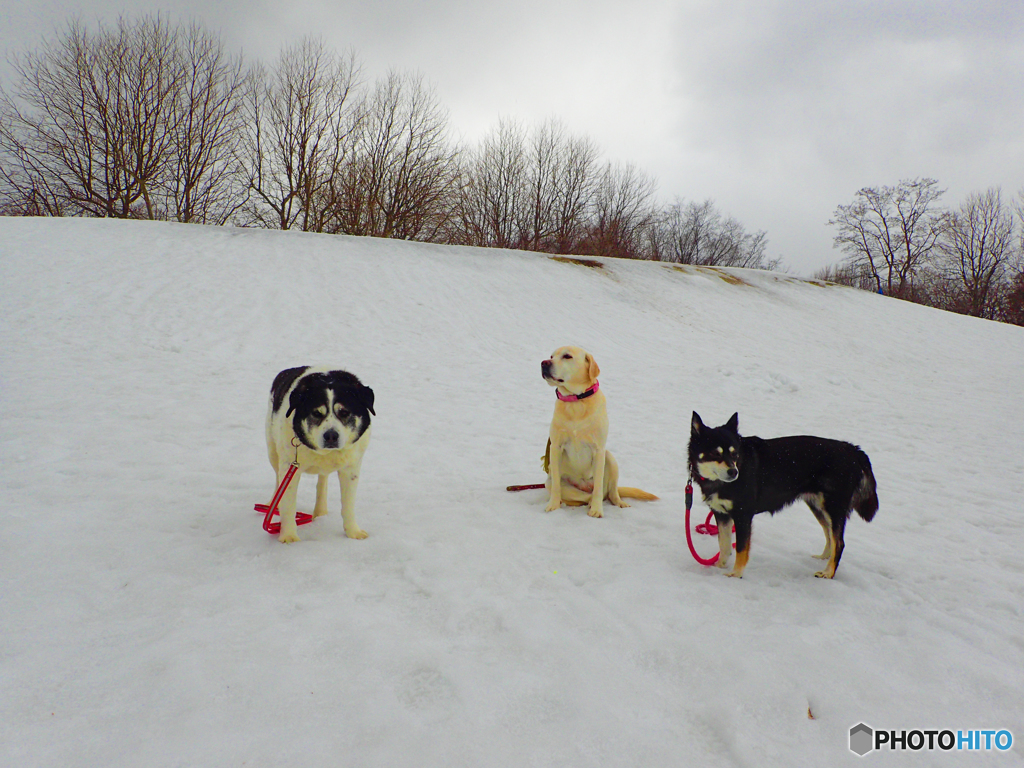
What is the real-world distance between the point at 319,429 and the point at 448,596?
1340 mm

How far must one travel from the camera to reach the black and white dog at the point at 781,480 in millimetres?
3152

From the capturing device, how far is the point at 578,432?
438cm

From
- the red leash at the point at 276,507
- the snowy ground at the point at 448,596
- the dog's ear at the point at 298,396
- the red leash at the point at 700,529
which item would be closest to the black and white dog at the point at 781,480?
the red leash at the point at 700,529

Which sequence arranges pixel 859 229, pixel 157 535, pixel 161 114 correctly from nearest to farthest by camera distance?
pixel 157 535 < pixel 161 114 < pixel 859 229

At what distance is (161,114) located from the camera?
971 inches

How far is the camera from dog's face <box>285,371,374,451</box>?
318 centimetres

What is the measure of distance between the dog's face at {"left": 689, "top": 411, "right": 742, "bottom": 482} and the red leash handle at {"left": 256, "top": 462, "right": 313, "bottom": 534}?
2750mm

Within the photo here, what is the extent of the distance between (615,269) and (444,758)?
20.4m

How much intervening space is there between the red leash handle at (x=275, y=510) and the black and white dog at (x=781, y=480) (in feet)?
9.13

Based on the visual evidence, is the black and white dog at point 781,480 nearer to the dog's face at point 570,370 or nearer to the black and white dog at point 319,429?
the dog's face at point 570,370

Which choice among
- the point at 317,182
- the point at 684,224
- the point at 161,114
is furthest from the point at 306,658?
the point at 684,224

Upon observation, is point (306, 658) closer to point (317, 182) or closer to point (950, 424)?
point (950, 424)

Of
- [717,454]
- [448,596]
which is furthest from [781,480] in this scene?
[448,596]

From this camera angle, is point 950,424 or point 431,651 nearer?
point 431,651
